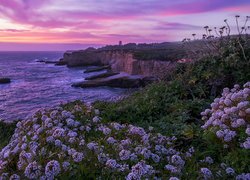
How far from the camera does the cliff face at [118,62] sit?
152 feet

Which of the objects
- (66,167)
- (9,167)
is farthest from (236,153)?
(9,167)

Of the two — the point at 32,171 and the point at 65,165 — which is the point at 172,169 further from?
the point at 32,171

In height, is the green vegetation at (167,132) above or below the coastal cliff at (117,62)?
above

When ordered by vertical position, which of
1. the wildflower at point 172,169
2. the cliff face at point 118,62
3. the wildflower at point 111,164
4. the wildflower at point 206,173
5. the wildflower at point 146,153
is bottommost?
the cliff face at point 118,62

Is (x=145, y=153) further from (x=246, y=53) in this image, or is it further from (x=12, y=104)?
(x=12, y=104)

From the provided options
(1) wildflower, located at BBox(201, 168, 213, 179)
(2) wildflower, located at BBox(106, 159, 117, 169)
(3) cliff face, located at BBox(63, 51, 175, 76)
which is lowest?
(3) cliff face, located at BBox(63, 51, 175, 76)

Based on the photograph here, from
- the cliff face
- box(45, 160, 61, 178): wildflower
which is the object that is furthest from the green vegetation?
the cliff face

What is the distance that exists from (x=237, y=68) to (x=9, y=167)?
6226 mm

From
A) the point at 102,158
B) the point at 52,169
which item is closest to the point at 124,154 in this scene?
the point at 102,158

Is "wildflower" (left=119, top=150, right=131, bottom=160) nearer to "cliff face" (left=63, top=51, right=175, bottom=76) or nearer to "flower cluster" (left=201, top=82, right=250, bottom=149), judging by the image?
"flower cluster" (left=201, top=82, right=250, bottom=149)

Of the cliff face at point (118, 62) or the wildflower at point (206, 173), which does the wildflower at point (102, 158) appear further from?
the cliff face at point (118, 62)

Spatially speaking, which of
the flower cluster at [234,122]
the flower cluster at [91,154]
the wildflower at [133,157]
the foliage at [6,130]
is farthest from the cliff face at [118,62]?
the wildflower at [133,157]

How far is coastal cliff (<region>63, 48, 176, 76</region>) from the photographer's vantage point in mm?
46531

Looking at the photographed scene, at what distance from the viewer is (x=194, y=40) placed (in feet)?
38.1
